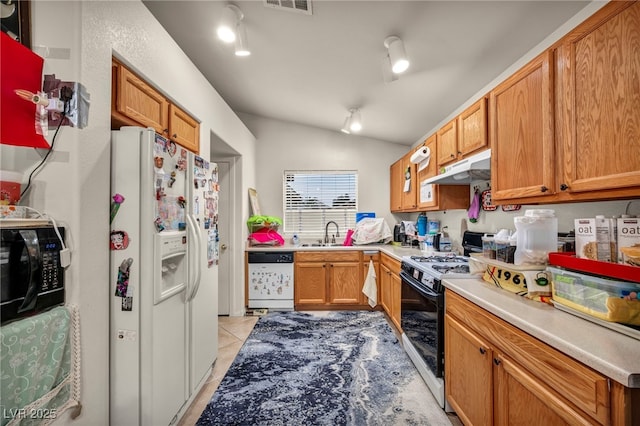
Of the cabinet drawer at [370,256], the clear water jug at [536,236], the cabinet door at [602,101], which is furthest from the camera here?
the cabinet drawer at [370,256]

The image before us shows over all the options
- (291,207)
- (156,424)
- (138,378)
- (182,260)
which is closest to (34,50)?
(182,260)

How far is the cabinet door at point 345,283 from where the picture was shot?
136 inches

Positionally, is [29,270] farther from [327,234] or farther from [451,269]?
[327,234]

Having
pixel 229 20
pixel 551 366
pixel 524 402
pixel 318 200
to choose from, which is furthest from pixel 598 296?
pixel 318 200

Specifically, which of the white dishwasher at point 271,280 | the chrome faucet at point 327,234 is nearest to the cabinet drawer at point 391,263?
the chrome faucet at point 327,234

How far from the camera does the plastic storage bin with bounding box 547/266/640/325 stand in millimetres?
856

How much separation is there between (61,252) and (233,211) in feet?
7.78

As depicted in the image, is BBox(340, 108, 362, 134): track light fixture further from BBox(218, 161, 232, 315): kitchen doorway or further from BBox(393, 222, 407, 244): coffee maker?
BBox(218, 161, 232, 315): kitchen doorway

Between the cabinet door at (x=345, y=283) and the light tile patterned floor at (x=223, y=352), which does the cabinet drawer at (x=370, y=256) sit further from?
the light tile patterned floor at (x=223, y=352)

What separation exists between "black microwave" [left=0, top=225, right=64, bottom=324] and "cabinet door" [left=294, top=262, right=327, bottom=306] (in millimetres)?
2622

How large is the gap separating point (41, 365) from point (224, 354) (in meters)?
1.70

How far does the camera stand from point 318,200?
13.7ft

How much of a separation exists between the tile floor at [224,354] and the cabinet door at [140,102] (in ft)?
6.07

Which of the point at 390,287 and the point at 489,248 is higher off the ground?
the point at 489,248
